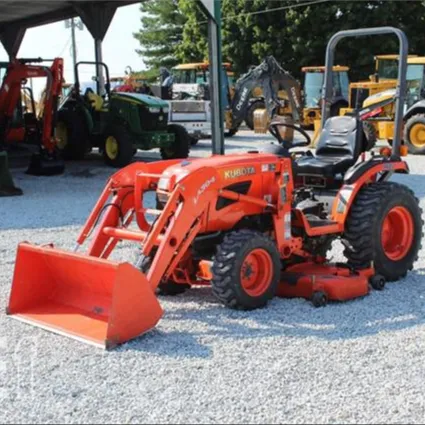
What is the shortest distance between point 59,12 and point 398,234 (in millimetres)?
13427

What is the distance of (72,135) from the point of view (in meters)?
15.0

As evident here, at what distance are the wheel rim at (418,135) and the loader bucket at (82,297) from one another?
12129 millimetres

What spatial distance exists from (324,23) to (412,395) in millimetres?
28943

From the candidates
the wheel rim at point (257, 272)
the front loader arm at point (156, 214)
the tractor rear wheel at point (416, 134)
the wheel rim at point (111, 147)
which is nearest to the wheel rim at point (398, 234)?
the wheel rim at point (257, 272)

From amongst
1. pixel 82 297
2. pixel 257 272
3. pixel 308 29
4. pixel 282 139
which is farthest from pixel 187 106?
pixel 308 29

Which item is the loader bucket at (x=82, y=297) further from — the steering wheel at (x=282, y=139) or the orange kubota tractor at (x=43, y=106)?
the orange kubota tractor at (x=43, y=106)

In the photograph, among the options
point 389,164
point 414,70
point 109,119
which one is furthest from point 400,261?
point 414,70

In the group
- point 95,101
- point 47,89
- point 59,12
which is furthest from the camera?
point 59,12

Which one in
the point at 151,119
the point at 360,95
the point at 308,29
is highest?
the point at 308,29

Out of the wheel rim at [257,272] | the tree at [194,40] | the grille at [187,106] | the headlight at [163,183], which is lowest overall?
the wheel rim at [257,272]

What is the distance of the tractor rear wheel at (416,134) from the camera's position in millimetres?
15773

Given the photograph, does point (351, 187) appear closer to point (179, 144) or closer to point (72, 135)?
point (179, 144)

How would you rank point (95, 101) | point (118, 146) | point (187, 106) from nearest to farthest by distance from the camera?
point (118, 146)
point (95, 101)
point (187, 106)

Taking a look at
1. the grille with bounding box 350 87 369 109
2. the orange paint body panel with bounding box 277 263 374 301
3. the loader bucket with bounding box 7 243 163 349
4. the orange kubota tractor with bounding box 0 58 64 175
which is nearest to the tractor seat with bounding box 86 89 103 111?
the orange kubota tractor with bounding box 0 58 64 175
